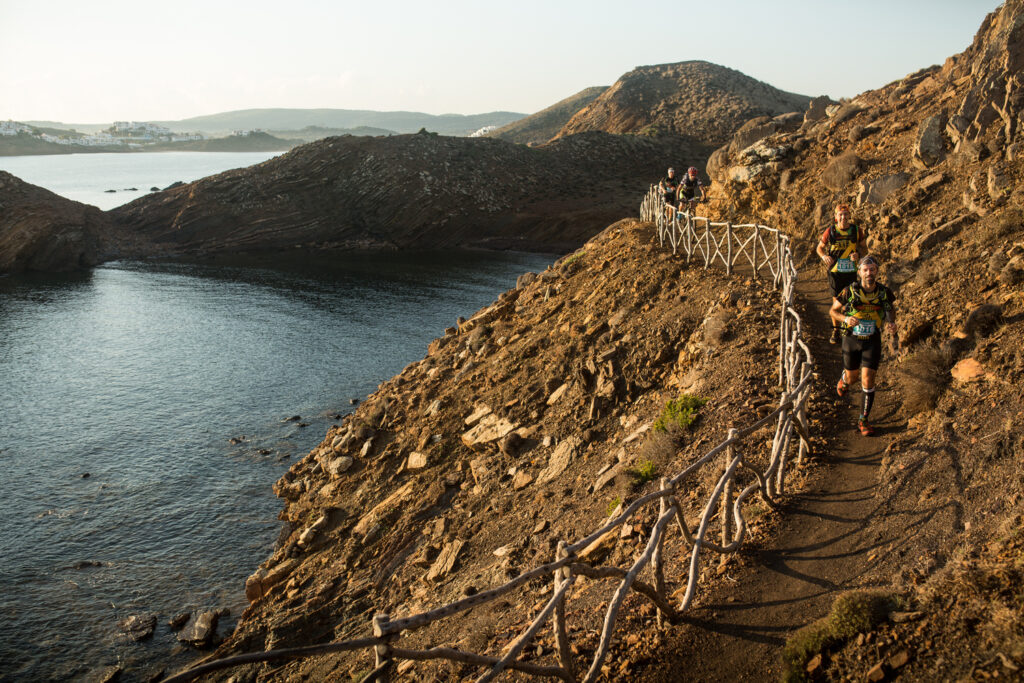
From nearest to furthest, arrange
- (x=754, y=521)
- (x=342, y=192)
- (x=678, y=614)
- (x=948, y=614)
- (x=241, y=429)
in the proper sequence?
1. (x=948, y=614)
2. (x=678, y=614)
3. (x=754, y=521)
4. (x=241, y=429)
5. (x=342, y=192)

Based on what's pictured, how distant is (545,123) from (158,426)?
482ft

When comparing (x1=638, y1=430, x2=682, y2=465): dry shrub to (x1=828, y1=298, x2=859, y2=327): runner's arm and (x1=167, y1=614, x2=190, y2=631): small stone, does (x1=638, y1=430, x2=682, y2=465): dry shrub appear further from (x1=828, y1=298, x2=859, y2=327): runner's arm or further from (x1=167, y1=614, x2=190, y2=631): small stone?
(x1=167, y1=614, x2=190, y2=631): small stone

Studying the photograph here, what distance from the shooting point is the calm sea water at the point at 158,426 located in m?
18.0

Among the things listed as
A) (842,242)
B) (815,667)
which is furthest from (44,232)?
(815,667)

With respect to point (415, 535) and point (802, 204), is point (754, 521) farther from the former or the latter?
point (802, 204)

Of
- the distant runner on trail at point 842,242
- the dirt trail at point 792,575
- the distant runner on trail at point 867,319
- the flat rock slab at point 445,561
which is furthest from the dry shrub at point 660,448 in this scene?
the flat rock slab at point 445,561

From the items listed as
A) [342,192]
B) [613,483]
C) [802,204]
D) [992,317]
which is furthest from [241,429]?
[342,192]

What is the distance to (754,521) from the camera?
359 inches

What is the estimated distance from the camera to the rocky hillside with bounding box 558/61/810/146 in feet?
342

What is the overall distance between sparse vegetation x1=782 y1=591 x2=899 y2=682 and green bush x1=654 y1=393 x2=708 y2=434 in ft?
19.8

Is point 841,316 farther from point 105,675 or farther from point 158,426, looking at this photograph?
point 158,426

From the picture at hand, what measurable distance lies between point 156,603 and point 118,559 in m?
2.96

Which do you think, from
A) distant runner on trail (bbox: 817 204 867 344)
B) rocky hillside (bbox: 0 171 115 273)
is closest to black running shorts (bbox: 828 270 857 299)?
distant runner on trail (bbox: 817 204 867 344)

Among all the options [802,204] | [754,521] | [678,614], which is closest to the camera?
[678,614]
